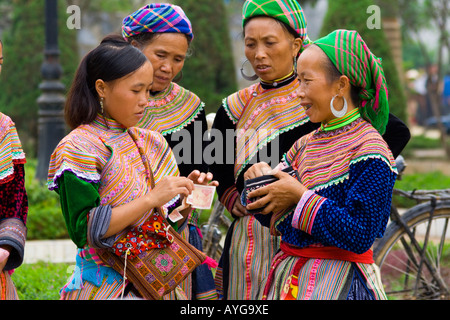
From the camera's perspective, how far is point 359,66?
2.70 m

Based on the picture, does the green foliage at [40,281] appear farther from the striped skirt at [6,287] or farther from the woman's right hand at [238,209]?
the striped skirt at [6,287]

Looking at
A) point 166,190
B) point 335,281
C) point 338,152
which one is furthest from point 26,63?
point 335,281

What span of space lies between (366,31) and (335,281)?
10.2 m

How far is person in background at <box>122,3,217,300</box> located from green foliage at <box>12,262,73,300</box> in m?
1.59

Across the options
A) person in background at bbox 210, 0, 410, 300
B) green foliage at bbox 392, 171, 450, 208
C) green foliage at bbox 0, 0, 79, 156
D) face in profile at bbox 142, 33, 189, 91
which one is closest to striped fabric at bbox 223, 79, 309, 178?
person in background at bbox 210, 0, 410, 300

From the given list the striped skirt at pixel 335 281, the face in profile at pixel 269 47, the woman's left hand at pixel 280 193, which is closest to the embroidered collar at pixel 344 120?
the woman's left hand at pixel 280 193

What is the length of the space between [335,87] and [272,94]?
77cm

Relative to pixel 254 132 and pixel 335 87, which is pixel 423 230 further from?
pixel 335 87

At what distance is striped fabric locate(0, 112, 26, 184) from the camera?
2703 mm

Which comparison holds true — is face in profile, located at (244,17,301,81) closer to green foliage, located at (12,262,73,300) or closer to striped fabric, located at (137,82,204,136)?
striped fabric, located at (137,82,204,136)

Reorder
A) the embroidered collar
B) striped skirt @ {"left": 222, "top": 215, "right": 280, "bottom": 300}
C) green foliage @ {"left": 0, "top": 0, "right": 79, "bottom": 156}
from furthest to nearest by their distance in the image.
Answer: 1. green foliage @ {"left": 0, "top": 0, "right": 79, "bottom": 156}
2. striped skirt @ {"left": 222, "top": 215, "right": 280, "bottom": 300}
3. the embroidered collar

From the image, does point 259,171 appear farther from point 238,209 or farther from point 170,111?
point 170,111

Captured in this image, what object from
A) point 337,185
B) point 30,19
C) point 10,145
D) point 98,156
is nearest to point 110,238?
point 98,156

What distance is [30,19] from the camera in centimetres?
1315
